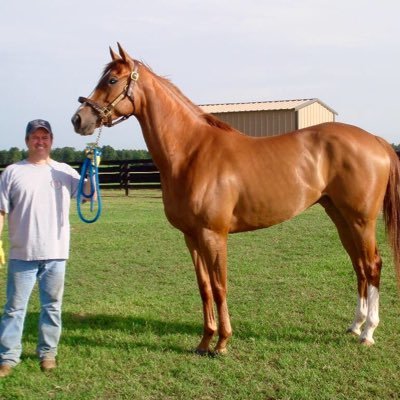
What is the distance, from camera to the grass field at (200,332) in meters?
3.51

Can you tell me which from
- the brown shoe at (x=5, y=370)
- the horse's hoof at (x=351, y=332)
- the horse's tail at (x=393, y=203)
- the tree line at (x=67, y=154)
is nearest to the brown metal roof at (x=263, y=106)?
the tree line at (x=67, y=154)

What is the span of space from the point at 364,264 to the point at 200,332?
5.20 feet

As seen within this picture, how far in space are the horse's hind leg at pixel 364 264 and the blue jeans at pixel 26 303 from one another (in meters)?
2.41

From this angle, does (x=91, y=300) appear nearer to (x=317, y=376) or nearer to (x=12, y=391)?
(x=12, y=391)

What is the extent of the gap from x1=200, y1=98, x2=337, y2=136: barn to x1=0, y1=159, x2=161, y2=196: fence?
515 cm

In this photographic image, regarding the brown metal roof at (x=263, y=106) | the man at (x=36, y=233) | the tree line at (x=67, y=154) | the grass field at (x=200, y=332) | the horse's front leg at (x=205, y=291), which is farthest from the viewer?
the tree line at (x=67, y=154)

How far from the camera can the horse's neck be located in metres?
4.10

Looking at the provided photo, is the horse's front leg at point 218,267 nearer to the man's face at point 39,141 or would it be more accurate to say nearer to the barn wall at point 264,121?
the man's face at point 39,141

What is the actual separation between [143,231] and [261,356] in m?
6.79

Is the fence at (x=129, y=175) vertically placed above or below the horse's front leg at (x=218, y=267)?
below

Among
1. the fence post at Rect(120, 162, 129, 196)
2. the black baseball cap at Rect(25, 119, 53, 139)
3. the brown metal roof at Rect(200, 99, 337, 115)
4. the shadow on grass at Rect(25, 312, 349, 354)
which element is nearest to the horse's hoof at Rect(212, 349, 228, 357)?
the shadow on grass at Rect(25, 312, 349, 354)

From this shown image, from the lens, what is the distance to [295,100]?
27.5 meters

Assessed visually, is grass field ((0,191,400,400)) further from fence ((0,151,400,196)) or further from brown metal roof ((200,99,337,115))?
brown metal roof ((200,99,337,115))

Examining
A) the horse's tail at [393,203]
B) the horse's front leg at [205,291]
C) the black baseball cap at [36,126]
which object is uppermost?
the black baseball cap at [36,126]
